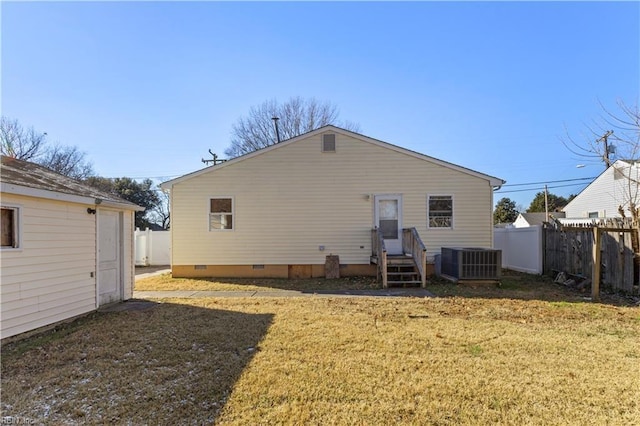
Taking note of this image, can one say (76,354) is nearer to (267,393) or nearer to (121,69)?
(267,393)

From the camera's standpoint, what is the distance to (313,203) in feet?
38.3

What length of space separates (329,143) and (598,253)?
790cm

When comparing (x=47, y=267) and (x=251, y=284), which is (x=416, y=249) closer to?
(x=251, y=284)

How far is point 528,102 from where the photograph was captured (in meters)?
16.3

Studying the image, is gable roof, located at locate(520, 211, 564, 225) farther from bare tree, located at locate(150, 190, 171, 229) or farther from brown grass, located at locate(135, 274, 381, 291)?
bare tree, located at locate(150, 190, 171, 229)

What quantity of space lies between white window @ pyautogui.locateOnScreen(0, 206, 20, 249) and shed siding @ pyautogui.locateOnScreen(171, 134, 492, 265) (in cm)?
659

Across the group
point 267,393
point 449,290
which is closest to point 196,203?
point 449,290

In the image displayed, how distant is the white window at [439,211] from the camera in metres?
11.6

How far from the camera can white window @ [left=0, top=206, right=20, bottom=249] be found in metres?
5.02

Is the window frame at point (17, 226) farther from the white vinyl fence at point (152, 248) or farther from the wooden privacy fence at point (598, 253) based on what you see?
the white vinyl fence at point (152, 248)

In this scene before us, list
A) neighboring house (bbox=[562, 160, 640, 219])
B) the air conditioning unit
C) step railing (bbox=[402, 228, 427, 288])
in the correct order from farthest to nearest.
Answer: neighboring house (bbox=[562, 160, 640, 219])
the air conditioning unit
step railing (bbox=[402, 228, 427, 288])

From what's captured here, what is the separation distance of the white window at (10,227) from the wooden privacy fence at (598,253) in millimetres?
11010

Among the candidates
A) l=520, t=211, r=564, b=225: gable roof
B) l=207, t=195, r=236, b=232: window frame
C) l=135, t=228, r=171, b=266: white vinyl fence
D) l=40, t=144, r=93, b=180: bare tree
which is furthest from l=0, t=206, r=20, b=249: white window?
l=520, t=211, r=564, b=225: gable roof

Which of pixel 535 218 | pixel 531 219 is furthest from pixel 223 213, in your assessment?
pixel 535 218
